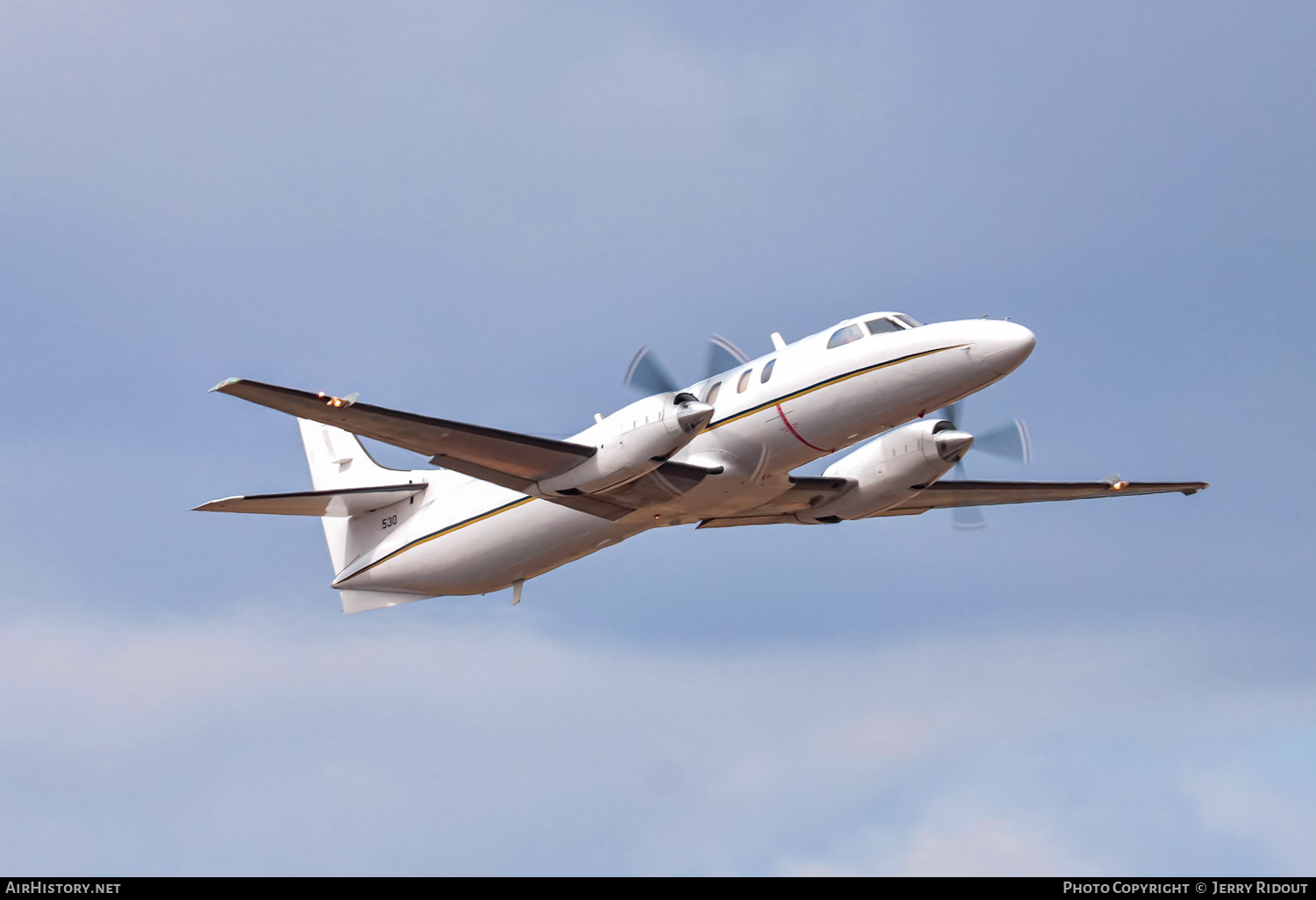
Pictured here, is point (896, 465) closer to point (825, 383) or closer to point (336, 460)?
point (825, 383)

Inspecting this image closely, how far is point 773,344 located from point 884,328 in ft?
8.21

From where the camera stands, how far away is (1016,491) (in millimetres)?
31234

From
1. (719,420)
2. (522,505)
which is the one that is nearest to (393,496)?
(522,505)

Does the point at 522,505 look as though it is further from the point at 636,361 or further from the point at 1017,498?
the point at 1017,498

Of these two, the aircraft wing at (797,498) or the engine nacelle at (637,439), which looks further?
the aircraft wing at (797,498)

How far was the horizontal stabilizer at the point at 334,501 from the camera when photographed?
28562mm

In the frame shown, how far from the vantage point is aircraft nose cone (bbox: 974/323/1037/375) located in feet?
74.3

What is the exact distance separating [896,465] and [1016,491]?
18.4 feet

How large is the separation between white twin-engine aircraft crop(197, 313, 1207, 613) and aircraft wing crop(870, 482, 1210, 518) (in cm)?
24

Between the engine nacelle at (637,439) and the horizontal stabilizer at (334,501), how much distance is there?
7.75 m

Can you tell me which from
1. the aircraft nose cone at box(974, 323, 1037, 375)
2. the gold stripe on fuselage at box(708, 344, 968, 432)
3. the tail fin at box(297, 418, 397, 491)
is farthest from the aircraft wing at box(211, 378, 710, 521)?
the tail fin at box(297, 418, 397, 491)

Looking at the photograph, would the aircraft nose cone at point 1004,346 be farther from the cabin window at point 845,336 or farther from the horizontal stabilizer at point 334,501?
the horizontal stabilizer at point 334,501

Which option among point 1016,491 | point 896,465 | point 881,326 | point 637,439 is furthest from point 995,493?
point 637,439

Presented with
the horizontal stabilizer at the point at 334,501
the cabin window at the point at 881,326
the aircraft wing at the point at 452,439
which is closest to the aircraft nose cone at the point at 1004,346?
the cabin window at the point at 881,326
